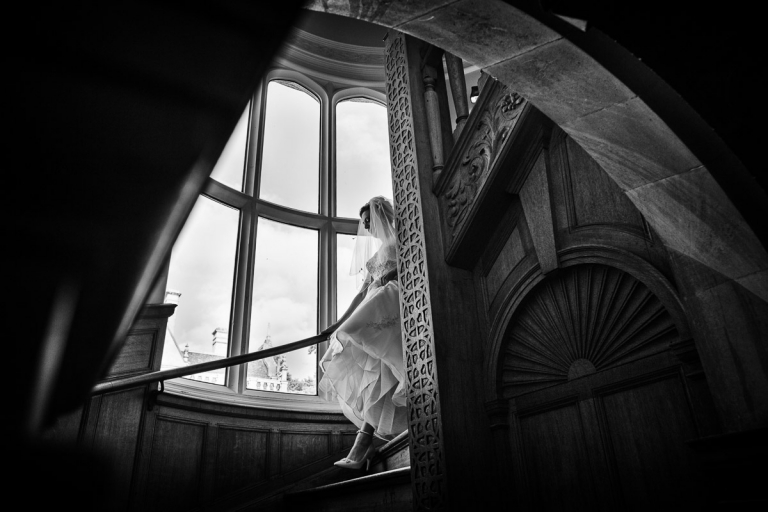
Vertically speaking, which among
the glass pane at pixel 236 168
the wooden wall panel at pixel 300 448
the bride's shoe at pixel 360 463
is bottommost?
the bride's shoe at pixel 360 463

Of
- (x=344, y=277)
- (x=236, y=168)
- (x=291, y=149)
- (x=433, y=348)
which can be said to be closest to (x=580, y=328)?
(x=433, y=348)

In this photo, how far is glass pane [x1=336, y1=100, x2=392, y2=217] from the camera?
25.3 ft

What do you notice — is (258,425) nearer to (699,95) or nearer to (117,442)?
(117,442)

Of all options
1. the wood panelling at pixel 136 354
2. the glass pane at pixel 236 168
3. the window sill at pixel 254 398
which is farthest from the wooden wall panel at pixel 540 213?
the glass pane at pixel 236 168

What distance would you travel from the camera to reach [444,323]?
264 cm

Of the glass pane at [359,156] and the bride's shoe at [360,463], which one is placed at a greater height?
the glass pane at [359,156]

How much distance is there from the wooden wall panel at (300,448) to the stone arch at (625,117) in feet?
13.3

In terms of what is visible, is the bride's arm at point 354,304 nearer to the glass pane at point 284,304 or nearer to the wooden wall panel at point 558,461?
the glass pane at point 284,304

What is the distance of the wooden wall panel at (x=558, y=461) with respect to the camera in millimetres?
2057

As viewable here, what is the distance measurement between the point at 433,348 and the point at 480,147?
995 mm

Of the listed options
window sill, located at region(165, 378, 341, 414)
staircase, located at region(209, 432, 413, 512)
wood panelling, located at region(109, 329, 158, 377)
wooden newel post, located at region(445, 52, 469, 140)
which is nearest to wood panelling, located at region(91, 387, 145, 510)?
wood panelling, located at region(109, 329, 158, 377)

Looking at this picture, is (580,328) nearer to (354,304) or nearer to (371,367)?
(371,367)

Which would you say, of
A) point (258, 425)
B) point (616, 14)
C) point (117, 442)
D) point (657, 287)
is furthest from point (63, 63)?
point (258, 425)

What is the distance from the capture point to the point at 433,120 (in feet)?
10.8
